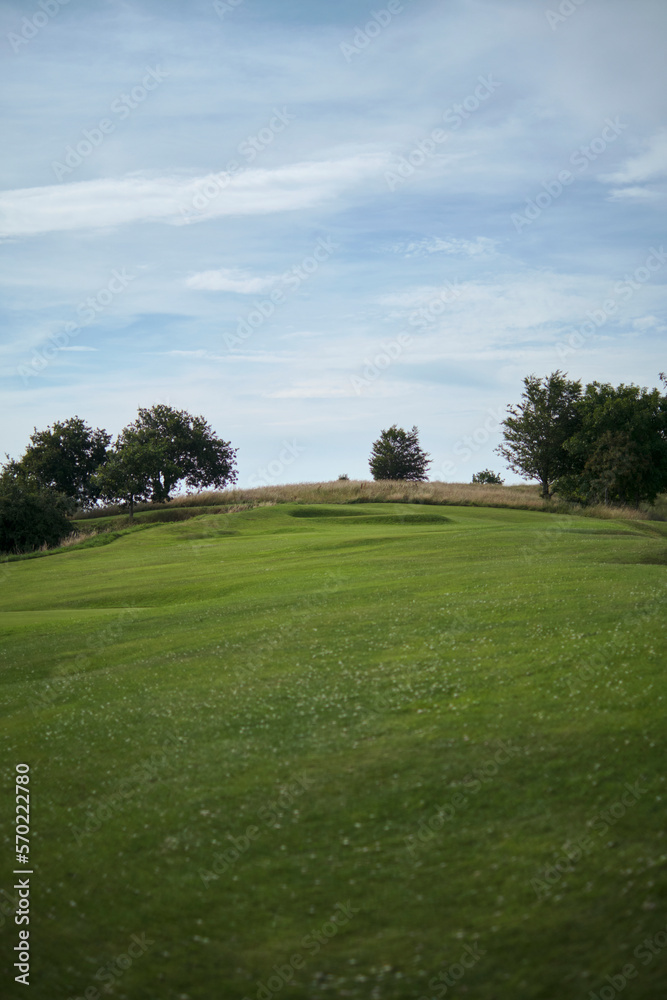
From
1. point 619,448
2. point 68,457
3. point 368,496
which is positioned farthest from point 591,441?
point 68,457

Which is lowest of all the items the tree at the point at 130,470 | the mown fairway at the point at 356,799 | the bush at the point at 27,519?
the mown fairway at the point at 356,799

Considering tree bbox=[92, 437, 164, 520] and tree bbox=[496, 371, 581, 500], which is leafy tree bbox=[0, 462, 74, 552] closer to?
tree bbox=[92, 437, 164, 520]

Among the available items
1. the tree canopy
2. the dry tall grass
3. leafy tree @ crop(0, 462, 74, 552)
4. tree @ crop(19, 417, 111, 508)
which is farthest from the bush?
the tree canopy

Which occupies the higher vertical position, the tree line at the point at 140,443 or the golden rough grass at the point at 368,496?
the tree line at the point at 140,443

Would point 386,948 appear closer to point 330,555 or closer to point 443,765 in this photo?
point 443,765

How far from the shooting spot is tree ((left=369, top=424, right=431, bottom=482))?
126 m

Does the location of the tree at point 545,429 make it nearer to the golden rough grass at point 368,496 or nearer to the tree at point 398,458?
the golden rough grass at point 368,496

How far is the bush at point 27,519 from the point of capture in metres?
65.1

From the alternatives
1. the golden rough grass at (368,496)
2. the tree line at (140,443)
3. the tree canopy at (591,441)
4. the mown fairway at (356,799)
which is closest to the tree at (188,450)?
the tree line at (140,443)

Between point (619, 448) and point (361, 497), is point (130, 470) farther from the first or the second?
point (619, 448)

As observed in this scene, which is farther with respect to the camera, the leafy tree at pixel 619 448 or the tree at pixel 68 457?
the tree at pixel 68 457

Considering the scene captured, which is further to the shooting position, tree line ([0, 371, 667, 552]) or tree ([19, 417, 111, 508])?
tree ([19, 417, 111, 508])

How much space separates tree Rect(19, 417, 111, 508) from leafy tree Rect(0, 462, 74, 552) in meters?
37.4

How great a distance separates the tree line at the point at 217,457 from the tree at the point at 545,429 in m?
0.12
